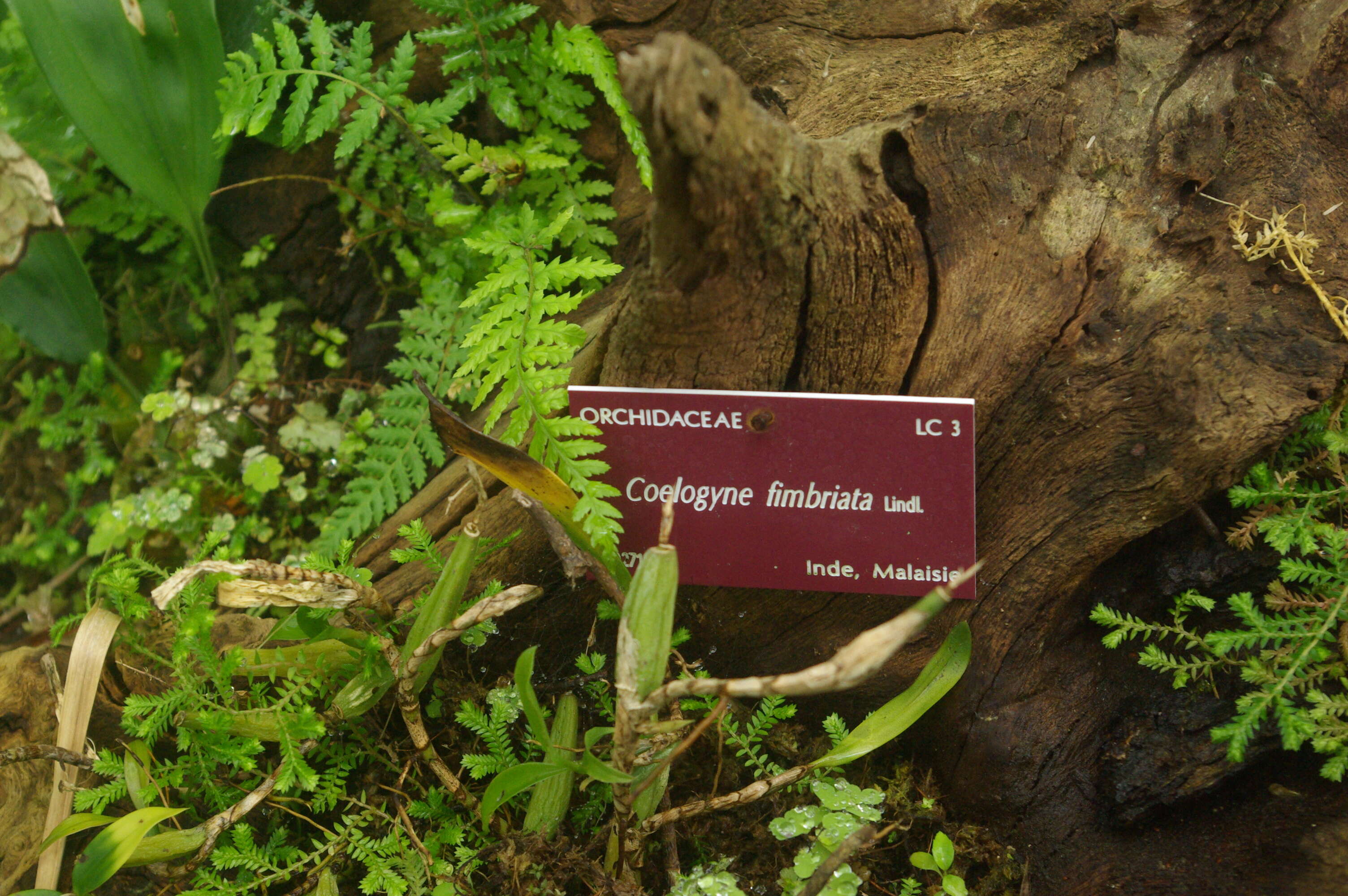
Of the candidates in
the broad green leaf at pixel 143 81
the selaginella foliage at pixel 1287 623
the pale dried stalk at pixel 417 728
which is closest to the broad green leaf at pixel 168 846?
the pale dried stalk at pixel 417 728

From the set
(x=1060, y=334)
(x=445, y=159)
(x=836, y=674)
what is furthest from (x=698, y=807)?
(x=445, y=159)

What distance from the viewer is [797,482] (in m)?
1.57

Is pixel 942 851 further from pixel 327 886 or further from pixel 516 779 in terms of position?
pixel 327 886

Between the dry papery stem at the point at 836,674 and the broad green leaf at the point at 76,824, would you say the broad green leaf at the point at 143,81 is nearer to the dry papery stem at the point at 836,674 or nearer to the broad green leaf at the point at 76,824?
the broad green leaf at the point at 76,824

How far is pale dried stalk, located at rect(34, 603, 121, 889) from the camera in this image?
5.52 ft

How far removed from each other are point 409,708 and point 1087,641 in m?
1.47

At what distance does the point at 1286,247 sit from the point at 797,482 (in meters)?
1.02

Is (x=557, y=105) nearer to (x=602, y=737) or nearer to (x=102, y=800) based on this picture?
(x=602, y=737)

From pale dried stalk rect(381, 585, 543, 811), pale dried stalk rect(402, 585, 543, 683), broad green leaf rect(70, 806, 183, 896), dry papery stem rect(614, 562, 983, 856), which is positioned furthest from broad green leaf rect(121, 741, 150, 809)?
dry papery stem rect(614, 562, 983, 856)

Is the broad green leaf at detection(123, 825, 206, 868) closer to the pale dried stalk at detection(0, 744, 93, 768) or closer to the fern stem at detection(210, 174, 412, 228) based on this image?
the pale dried stalk at detection(0, 744, 93, 768)

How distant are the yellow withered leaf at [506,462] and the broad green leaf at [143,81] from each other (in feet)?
4.38

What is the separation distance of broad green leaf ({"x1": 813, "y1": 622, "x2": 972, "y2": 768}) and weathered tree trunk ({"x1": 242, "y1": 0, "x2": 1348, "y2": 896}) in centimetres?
14

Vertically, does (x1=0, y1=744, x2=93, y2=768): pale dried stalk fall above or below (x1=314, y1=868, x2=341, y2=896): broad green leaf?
above

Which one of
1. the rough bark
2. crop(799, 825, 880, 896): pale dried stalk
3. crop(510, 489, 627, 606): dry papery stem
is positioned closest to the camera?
crop(799, 825, 880, 896): pale dried stalk
